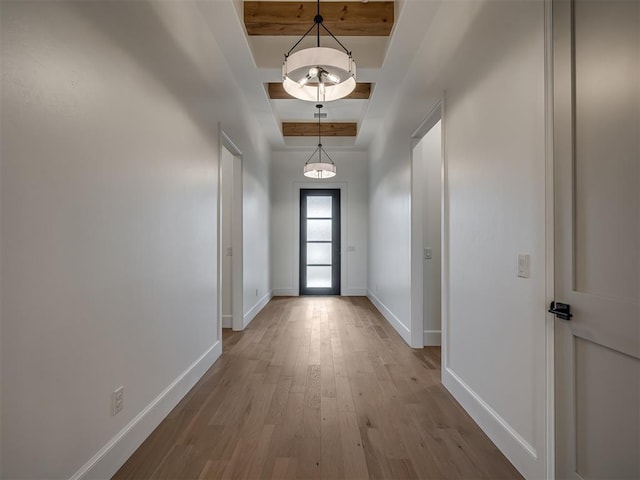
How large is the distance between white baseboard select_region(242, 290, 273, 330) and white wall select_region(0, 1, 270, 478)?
1927 millimetres

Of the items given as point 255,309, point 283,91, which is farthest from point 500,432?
point 283,91

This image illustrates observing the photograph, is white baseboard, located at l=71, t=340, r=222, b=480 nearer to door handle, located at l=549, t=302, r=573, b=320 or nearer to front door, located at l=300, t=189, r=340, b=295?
door handle, located at l=549, t=302, r=573, b=320

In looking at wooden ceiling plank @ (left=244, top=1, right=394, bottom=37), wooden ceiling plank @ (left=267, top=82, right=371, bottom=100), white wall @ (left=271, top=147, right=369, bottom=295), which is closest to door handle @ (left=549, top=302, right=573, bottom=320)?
wooden ceiling plank @ (left=244, top=1, right=394, bottom=37)

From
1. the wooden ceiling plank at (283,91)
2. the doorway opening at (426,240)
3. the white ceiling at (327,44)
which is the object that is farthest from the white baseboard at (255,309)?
the wooden ceiling plank at (283,91)

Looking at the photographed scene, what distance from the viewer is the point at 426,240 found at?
391cm

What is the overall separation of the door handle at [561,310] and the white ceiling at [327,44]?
7.69 ft

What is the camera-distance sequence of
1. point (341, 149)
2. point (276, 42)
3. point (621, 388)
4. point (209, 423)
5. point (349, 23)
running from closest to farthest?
point (621, 388) → point (209, 423) → point (349, 23) → point (276, 42) → point (341, 149)

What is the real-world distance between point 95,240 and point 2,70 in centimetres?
70

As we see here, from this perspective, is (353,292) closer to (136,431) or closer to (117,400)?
(136,431)

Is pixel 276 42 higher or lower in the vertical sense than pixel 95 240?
higher

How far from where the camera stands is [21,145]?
119 cm

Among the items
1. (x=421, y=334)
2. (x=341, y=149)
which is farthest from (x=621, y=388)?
(x=341, y=149)

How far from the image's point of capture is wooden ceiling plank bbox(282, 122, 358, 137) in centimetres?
650

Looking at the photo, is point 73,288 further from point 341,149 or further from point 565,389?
point 341,149
